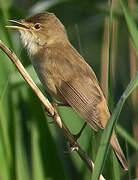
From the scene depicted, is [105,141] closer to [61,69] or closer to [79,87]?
[79,87]

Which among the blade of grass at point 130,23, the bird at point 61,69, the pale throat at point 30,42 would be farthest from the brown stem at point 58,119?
the pale throat at point 30,42

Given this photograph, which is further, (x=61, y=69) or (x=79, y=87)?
(x=61, y=69)

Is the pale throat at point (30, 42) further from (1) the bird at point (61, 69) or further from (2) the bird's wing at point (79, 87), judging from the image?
(2) the bird's wing at point (79, 87)

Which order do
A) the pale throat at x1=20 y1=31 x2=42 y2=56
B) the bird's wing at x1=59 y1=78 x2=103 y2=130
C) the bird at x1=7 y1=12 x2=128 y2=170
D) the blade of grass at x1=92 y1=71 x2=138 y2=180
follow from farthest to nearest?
1. the pale throat at x1=20 y1=31 x2=42 y2=56
2. the bird at x1=7 y1=12 x2=128 y2=170
3. the bird's wing at x1=59 y1=78 x2=103 y2=130
4. the blade of grass at x1=92 y1=71 x2=138 y2=180

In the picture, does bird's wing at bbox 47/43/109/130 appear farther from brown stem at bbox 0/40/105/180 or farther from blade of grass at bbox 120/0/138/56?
blade of grass at bbox 120/0/138/56

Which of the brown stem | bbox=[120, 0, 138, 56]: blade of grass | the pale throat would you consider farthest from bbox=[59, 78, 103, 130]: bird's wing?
bbox=[120, 0, 138, 56]: blade of grass

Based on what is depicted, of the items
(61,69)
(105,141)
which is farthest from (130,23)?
(105,141)

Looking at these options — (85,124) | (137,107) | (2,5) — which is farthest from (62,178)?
(137,107)
